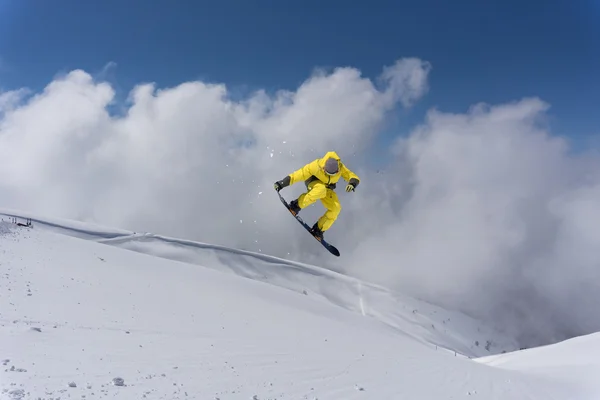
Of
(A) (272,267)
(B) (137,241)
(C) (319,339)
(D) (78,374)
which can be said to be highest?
(A) (272,267)

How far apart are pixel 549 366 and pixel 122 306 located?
47.7 feet

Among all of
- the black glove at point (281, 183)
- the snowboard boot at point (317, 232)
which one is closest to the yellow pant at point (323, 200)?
the snowboard boot at point (317, 232)

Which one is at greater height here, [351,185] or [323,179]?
[323,179]

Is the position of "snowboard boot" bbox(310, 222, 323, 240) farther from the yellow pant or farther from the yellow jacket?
the yellow jacket

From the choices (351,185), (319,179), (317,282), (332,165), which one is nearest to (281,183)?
(319,179)

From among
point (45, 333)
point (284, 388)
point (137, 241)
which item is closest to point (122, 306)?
point (45, 333)

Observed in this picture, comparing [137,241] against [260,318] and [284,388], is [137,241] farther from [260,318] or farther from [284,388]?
[284,388]

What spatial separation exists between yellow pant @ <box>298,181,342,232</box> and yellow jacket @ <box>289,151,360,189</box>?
0.72 feet

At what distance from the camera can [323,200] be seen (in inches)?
472

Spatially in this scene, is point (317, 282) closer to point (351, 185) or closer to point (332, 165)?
point (351, 185)

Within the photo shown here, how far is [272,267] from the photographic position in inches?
4791

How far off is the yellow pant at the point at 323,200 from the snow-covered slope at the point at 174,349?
349cm

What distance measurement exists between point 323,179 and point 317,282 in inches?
4739

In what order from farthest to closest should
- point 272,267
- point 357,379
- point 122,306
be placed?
point 272,267, point 122,306, point 357,379
